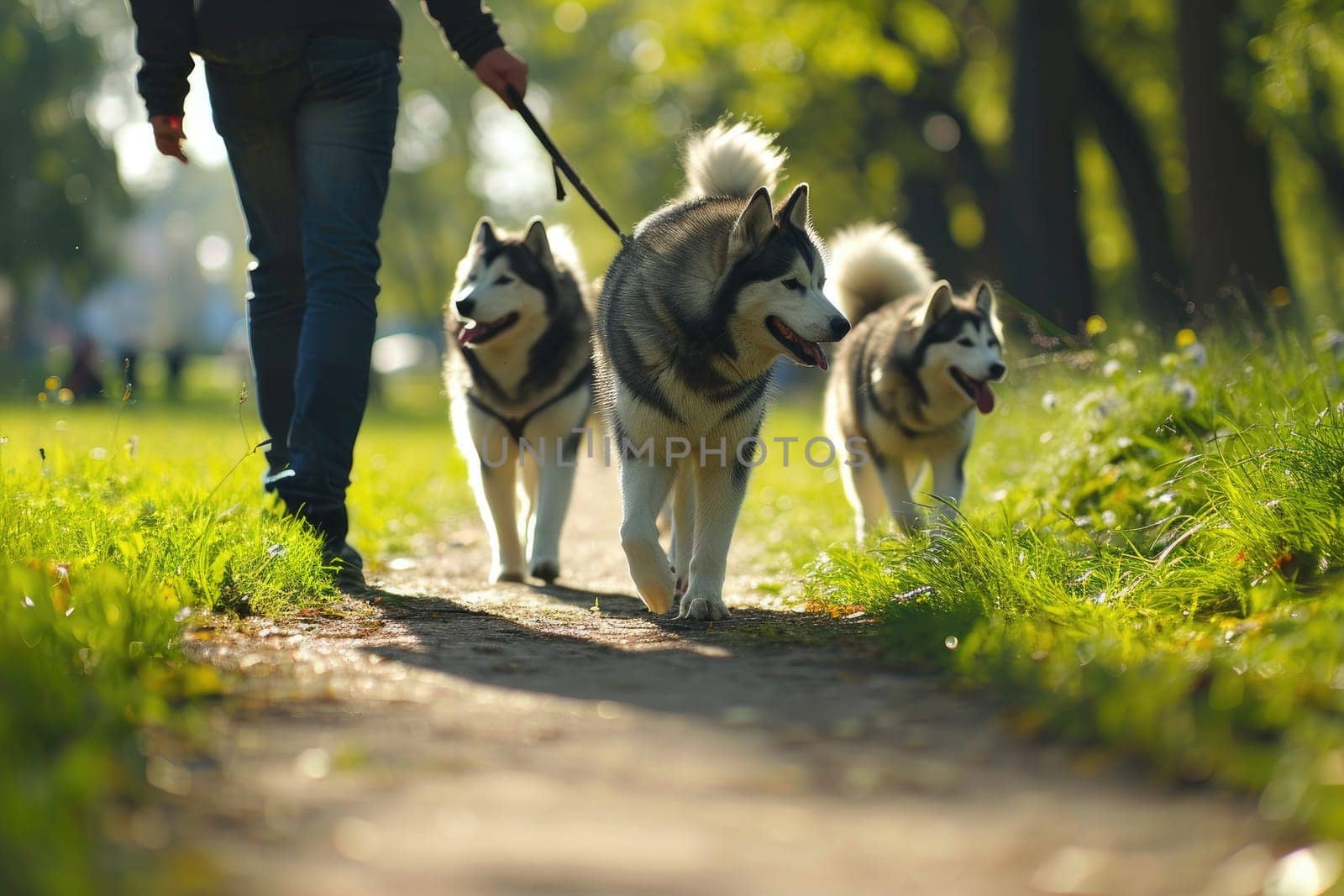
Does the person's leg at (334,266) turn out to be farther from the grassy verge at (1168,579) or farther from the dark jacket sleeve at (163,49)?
the grassy verge at (1168,579)

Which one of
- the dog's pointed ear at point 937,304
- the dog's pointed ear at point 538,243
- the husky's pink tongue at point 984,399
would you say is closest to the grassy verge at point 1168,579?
the husky's pink tongue at point 984,399

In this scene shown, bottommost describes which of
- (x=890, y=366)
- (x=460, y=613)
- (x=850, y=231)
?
(x=460, y=613)

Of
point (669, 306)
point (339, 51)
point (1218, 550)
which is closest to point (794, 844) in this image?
point (1218, 550)

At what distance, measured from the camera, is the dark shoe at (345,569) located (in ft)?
15.7

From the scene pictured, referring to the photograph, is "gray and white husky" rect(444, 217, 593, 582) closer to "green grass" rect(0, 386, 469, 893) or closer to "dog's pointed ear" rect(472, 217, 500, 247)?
"dog's pointed ear" rect(472, 217, 500, 247)

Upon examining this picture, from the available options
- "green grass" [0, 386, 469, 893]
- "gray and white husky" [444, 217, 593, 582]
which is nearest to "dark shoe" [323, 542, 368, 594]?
"green grass" [0, 386, 469, 893]

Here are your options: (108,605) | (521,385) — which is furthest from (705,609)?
(108,605)

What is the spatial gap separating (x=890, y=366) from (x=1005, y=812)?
15.6 feet

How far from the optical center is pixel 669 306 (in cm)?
474

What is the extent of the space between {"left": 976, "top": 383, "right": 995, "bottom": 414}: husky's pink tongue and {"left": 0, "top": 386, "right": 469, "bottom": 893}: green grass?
2971 mm

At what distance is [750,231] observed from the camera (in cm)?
469

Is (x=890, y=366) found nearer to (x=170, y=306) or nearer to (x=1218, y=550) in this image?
(x=1218, y=550)

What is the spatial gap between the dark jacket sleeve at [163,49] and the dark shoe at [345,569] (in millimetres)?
1726

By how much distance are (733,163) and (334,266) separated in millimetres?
1689
